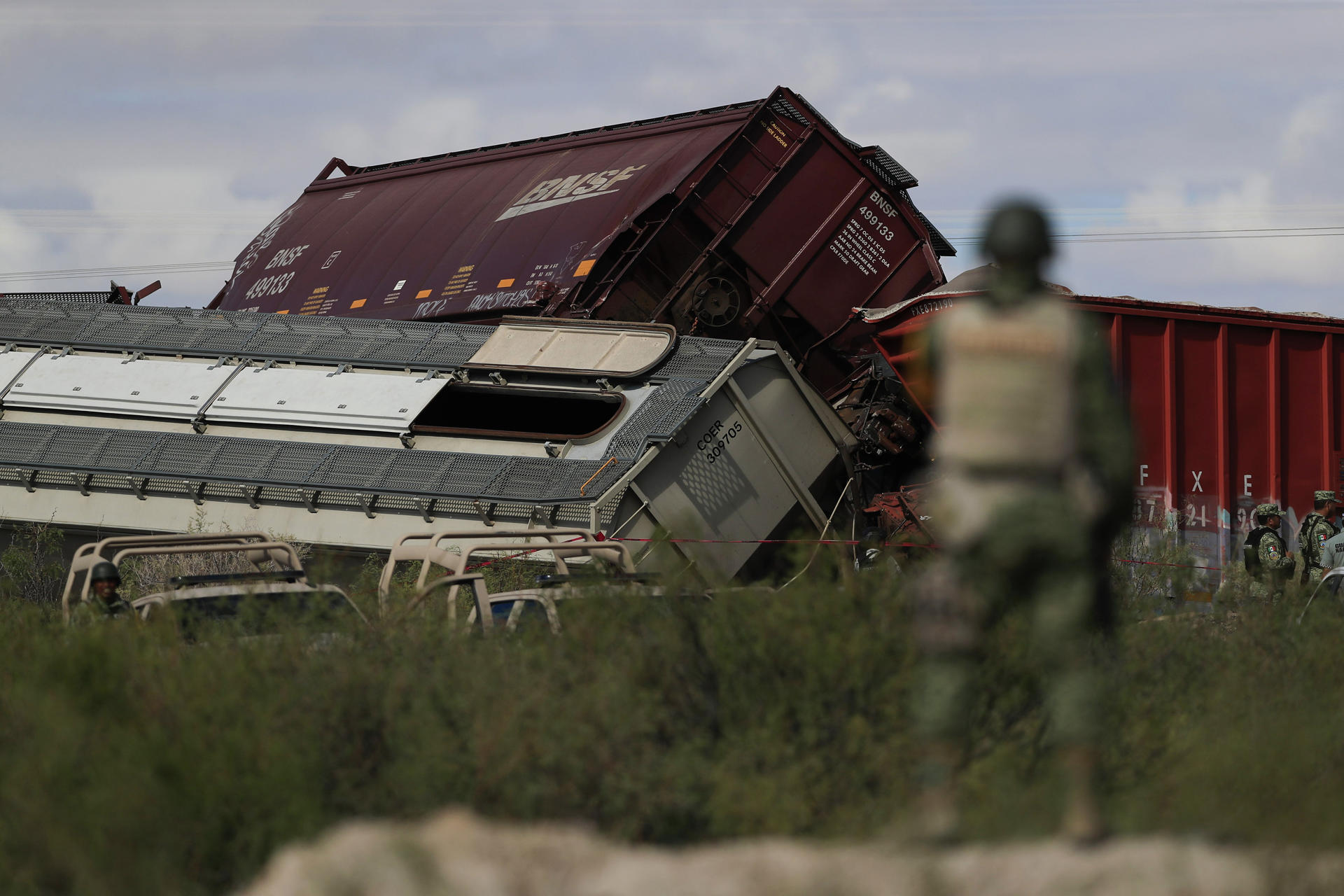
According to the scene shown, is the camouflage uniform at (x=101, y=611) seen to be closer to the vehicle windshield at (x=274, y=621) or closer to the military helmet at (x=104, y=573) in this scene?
the military helmet at (x=104, y=573)

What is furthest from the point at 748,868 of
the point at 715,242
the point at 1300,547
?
the point at 715,242

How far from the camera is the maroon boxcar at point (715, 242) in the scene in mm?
14273

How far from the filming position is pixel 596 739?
443 centimetres

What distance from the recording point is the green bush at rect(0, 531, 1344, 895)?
3.94 meters

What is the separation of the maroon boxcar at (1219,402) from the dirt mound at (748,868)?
9200 millimetres

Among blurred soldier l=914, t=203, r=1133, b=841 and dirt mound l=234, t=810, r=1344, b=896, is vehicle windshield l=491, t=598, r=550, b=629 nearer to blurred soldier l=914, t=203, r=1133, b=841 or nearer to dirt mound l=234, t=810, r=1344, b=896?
dirt mound l=234, t=810, r=1344, b=896

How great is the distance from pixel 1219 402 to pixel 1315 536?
1721 millimetres

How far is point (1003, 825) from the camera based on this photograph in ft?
12.4

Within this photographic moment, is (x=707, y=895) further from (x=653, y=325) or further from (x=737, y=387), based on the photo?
(x=653, y=325)

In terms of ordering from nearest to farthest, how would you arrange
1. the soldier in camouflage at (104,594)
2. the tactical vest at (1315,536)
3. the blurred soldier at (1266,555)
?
the soldier in camouflage at (104,594) → the blurred soldier at (1266,555) → the tactical vest at (1315,536)

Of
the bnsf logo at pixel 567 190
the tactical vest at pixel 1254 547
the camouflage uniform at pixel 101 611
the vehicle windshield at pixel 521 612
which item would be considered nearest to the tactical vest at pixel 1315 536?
the tactical vest at pixel 1254 547

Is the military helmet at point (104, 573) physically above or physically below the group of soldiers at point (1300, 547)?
below

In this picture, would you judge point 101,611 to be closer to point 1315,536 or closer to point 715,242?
point 715,242

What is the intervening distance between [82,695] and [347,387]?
Answer: 765 cm
